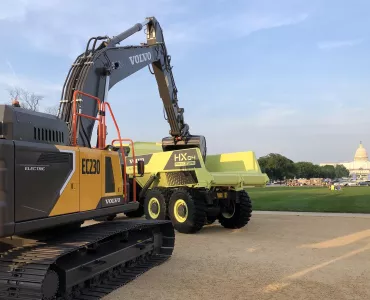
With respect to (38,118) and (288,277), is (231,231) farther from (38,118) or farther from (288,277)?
(38,118)

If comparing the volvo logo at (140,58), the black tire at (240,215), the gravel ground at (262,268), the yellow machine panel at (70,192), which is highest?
the volvo logo at (140,58)

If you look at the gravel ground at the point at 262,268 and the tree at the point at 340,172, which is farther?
the tree at the point at 340,172

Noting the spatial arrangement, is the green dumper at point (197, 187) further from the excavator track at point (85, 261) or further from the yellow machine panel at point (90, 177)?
the yellow machine panel at point (90, 177)

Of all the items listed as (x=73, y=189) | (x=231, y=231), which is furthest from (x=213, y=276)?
(x=231, y=231)

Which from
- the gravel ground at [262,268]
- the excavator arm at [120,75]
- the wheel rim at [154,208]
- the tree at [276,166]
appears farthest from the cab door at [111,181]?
the tree at [276,166]

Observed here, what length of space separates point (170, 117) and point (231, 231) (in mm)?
3821

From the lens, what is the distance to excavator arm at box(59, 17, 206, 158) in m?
7.11

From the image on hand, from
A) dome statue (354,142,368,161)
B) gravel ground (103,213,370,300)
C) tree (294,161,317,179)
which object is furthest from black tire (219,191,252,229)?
dome statue (354,142,368,161)

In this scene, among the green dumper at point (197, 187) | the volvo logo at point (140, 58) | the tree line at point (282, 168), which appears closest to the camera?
the volvo logo at point (140, 58)

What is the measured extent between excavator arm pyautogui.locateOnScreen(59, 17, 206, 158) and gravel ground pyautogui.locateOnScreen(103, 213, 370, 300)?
2.66m

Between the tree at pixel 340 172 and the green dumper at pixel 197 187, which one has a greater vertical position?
the tree at pixel 340 172

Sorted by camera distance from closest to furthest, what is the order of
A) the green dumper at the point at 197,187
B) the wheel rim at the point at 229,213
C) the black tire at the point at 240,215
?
the green dumper at the point at 197,187
the black tire at the point at 240,215
the wheel rim at the point at 229,213

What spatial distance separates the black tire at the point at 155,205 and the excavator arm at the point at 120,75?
1753 millimetres

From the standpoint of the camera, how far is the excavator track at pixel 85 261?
4270mm
